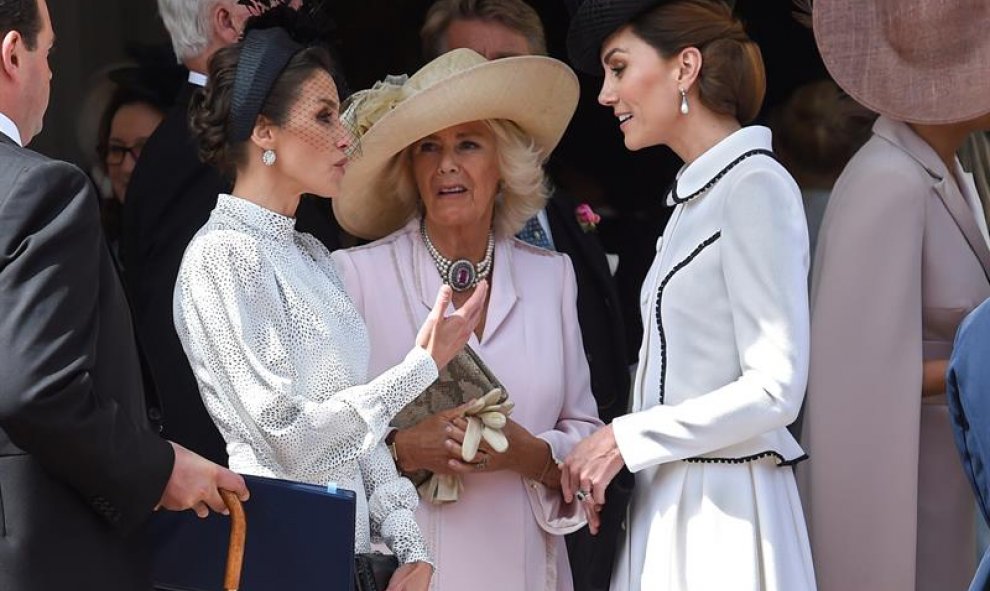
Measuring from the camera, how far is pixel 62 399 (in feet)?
10.1

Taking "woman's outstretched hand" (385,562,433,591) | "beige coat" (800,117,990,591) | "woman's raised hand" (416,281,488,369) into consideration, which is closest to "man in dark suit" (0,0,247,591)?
"woman's outstretched hand" (385,562,433,591)

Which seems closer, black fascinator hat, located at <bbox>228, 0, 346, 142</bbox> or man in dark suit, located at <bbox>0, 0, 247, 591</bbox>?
man in dark suit, located at <bbox>0, 0, 247, 591</bbox>

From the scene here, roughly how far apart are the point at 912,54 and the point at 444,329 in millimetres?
1393

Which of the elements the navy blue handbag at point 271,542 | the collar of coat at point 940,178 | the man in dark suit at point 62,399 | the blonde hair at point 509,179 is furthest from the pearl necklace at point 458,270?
the man in dark suit at point 62,399

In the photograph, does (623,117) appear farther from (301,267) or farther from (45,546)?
(45,546)

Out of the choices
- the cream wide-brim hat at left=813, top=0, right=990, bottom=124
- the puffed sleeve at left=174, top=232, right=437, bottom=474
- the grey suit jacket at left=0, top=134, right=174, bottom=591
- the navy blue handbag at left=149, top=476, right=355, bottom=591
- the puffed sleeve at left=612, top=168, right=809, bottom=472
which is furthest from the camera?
the cream wide-brim hat at left=813, top=0, right=990, bottom=124

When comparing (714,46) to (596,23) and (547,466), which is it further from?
(547,466)

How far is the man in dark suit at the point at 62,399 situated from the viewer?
3.08 metres

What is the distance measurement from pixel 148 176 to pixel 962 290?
213 cm

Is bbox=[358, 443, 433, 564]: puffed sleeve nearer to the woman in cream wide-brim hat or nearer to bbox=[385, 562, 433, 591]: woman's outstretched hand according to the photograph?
bbox=[385, 562, 433, 591]: woman's outstretched hand

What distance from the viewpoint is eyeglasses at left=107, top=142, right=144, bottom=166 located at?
18.8ft

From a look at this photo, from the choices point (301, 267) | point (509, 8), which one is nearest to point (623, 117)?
point (301, 267)

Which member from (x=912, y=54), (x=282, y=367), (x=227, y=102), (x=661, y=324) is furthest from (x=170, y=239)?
(x=912, y=54)

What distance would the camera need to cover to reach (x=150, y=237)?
193 inches
